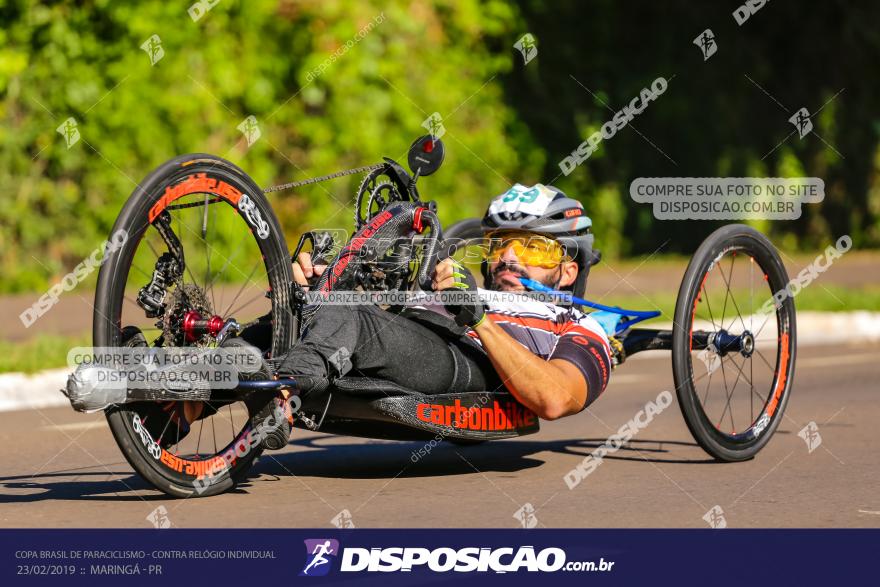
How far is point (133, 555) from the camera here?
511 cm

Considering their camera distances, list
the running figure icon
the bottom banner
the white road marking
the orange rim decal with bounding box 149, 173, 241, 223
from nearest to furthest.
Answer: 1. the bottom banner
2. the running figure icon
3. the orange rim decal with bounding box 149, 173, 241, 223
4. the white road marking

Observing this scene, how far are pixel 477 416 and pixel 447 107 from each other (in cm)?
985

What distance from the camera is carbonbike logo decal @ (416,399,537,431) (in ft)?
20.2

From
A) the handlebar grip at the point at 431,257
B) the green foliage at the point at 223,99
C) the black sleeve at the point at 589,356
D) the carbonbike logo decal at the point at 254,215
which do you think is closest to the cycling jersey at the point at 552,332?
the black sleeve at the point at 589,356

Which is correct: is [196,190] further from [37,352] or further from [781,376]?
[37,352]

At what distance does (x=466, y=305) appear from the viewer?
19.7 feet

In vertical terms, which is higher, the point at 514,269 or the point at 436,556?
the point at 514,269

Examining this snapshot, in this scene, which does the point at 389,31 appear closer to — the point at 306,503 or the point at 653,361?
the point at 653,361

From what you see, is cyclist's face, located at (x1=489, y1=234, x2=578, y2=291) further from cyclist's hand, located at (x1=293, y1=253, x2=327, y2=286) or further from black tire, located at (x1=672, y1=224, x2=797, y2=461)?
cyclist's hand, located at (x1=293, y1=253, x2=327, y2=286)

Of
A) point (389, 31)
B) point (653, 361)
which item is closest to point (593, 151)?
point (389, 31)

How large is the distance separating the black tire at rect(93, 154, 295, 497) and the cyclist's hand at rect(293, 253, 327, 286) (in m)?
0.13

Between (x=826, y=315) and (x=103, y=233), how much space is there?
6.61 metres

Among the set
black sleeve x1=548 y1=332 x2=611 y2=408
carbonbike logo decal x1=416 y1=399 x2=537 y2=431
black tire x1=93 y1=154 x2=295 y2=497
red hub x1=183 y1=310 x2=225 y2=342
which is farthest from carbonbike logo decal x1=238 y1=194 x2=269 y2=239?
black sleeve x1=548 y1=332 x2=611 y2=408

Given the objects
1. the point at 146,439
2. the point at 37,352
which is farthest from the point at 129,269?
the point at 37,352
